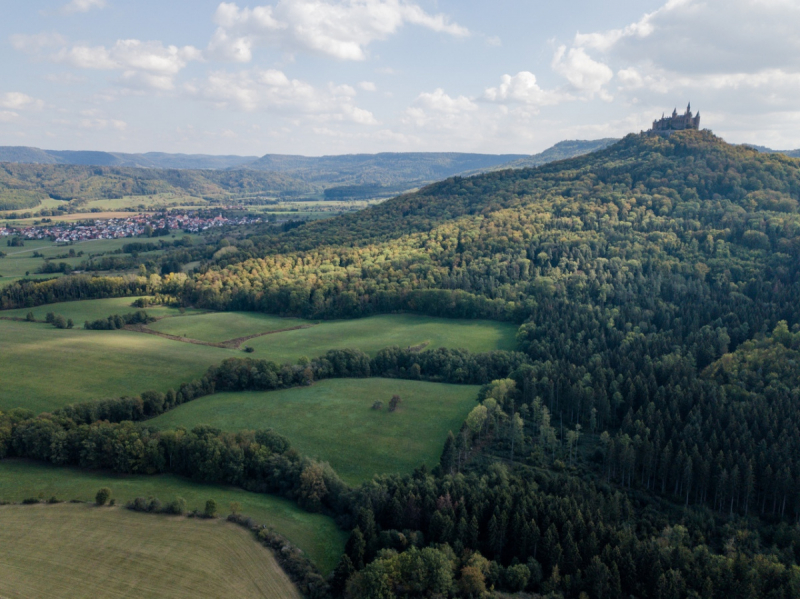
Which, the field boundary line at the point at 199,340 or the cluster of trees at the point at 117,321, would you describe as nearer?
the field boundary line at the point at 199,340

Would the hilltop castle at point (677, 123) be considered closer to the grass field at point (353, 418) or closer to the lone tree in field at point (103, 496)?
the grass field at point (353, 418)

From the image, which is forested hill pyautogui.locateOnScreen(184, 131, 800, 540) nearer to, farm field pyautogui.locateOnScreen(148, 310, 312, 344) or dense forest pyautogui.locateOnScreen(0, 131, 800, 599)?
dense forest pyautogui.locateOnScreen(0, 131, 800, 599)

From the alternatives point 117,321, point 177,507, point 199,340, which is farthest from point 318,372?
point 117,321

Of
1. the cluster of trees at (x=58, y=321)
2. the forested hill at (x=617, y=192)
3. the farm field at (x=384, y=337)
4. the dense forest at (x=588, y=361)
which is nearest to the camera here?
the dense forest at (x=588, y=361)

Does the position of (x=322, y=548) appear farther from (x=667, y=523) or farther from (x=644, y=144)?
(x=644, y=144)

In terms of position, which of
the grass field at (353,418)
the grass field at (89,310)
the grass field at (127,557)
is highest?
the grass field at (89,310)

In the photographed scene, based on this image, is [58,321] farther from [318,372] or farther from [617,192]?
[617,192]

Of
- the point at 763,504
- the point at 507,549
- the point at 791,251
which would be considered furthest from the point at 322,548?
the point at 791,251

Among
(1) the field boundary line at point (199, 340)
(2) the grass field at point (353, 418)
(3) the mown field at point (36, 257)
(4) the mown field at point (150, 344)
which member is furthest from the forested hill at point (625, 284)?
(3) the mown field at point (36, 257)
